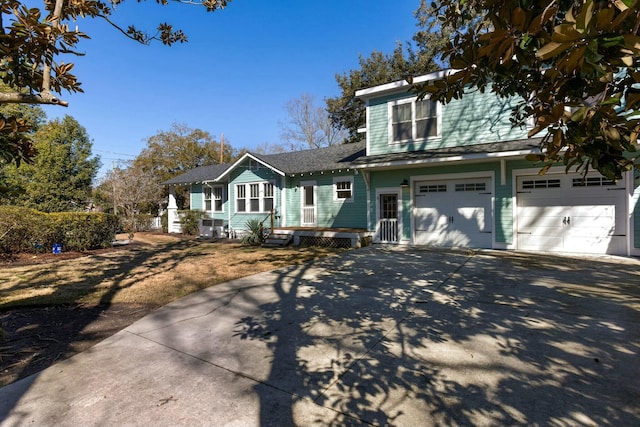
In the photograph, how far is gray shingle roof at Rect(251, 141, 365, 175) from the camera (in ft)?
45.5

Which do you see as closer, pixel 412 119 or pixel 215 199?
pixel 412 119

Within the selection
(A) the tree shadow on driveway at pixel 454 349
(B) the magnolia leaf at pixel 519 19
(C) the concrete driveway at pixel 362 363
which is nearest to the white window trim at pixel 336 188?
(A) the tree shadow on driveway at pixel 454 349

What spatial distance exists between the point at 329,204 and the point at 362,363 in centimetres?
1102

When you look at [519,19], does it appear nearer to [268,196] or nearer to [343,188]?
[343,188]

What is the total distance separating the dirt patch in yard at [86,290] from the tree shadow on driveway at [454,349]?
1.92 meters

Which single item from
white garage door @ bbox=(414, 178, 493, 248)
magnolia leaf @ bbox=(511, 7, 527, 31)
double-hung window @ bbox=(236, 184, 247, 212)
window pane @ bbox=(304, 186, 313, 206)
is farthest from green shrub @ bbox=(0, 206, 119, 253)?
magnolia leaf @ bbox=(511, 7, 527, 31)

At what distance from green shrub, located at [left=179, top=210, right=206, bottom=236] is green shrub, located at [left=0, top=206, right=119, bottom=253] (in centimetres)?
607

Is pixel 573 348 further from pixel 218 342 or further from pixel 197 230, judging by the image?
pixel 197 230

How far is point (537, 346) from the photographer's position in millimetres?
3355

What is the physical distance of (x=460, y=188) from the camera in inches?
422

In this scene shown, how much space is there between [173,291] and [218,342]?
2.77 meters

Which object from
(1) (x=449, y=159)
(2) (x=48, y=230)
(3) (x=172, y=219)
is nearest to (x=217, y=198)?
(3) (x=172, y=219)

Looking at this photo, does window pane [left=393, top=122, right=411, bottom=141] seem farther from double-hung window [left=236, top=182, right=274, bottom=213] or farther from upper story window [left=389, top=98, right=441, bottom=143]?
double-hung window [left=236, top=182, right=274, bottom=213]

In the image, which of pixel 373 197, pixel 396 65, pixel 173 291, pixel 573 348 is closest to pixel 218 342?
pixel 173 291
